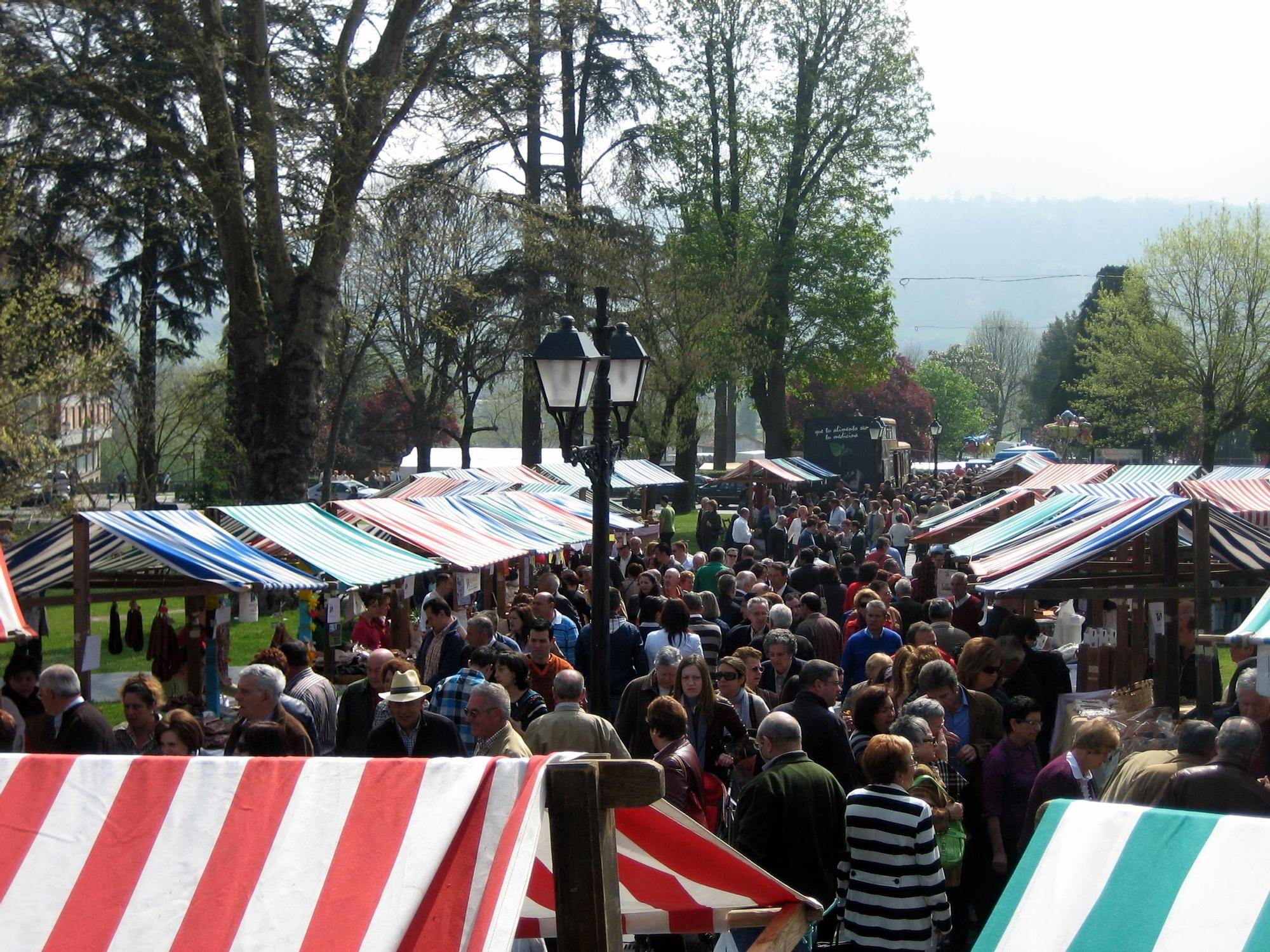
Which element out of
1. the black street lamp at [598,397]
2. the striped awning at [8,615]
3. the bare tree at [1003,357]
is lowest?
the striped awning at [8,615]

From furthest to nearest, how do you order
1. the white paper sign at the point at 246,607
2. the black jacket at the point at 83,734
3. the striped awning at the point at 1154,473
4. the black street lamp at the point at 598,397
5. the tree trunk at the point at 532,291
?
the tree trunk at the point at 532,291, the striped awning at the point at 1154,473, the white paper sign at the point at 246,607, the black street lamp at the point at 598,397, the black jacket at the point at 83,734

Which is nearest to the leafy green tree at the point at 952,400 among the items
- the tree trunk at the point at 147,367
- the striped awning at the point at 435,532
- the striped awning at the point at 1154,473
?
the striped awning at the point at 1154,473

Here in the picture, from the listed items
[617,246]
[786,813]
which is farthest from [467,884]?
[617,246]

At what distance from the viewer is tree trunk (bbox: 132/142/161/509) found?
25594mm

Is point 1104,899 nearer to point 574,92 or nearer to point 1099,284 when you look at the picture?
point 574,92

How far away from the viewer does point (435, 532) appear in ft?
43.2

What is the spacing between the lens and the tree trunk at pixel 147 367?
2559 centimetres

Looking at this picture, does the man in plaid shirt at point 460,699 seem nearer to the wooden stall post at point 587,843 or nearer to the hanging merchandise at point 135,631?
the wooden stall post at point 587,843

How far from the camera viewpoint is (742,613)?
12203 mm

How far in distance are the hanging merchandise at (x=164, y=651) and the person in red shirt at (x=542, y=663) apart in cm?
405

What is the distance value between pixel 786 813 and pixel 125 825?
321 cm

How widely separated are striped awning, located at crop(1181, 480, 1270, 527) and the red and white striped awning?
12.7m

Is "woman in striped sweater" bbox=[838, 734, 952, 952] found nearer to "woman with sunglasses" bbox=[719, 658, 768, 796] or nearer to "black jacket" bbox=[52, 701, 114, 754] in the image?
"woman with sunglasses" bbox=[719, 658, 768, 796]

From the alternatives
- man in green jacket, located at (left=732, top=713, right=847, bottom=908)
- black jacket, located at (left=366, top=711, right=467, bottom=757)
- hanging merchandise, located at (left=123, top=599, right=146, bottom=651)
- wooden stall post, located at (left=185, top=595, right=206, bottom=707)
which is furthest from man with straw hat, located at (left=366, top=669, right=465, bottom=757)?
hanging merchandise, located at (left=123, top=599, right=146, bottom=651)
